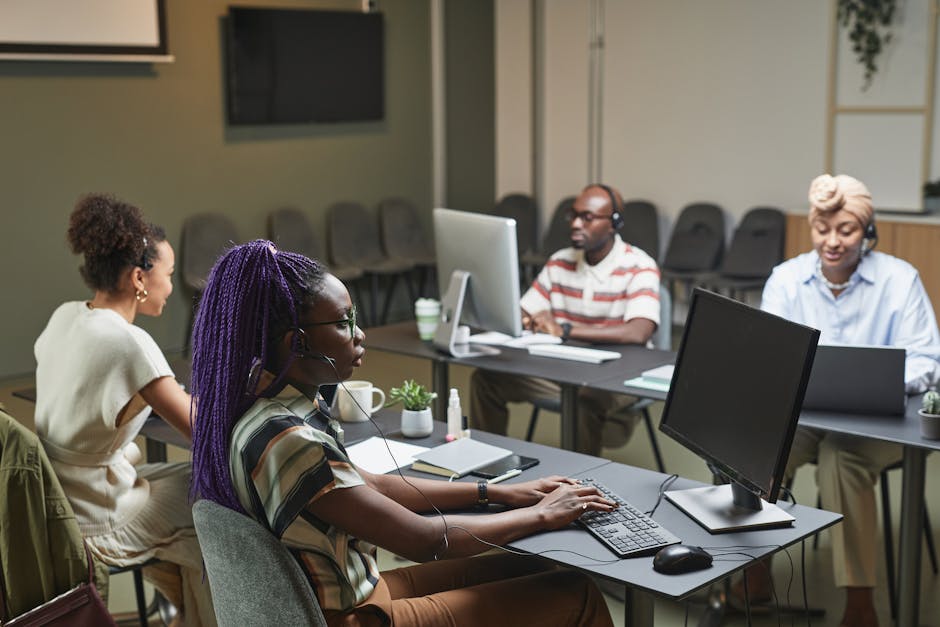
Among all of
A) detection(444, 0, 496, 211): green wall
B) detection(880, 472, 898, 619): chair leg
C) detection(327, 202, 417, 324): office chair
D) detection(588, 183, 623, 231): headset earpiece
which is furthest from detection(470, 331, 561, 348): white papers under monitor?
detection(444, 0, 496, 211): green wall

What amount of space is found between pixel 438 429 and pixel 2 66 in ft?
14.8

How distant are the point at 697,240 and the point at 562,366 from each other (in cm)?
377

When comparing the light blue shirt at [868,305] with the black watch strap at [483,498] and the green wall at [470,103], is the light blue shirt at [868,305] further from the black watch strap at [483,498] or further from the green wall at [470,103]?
the green wall at [470,103]

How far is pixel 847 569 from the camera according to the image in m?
3.21

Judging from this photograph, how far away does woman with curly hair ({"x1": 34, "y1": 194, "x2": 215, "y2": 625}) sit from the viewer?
9.15ft

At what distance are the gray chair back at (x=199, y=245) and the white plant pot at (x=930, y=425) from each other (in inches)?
197

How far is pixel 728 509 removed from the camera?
8.00 feet

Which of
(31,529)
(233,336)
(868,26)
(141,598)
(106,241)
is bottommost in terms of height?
(141,598)

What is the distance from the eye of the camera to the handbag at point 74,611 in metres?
2.47

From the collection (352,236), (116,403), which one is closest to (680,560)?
(116,403)

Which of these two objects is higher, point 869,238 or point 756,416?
point 869,238

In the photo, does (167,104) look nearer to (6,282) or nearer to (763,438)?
(6,282)

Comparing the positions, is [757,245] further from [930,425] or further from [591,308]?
[930,425]

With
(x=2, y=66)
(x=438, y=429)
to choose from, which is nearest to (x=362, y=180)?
(x=2, y=66)
